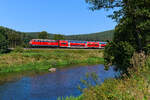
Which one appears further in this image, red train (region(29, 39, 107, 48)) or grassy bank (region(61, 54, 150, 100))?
red train (region(29, 39, 107, 48))

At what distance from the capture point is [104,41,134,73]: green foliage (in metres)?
15.0

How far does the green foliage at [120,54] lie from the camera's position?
1498cm

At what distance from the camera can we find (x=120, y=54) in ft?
53.4

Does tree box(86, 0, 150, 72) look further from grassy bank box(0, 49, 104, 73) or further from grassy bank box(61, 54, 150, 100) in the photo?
grassy bank box(0, 49, 104, 73)

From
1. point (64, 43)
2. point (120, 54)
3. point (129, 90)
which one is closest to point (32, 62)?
point (64, 43)

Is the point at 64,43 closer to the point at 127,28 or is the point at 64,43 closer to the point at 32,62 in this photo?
the point at 32,62

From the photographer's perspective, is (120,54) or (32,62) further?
(32,62)

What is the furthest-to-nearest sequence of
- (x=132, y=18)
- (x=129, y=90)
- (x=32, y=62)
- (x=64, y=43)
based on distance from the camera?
(x=64, y=43) → (x=32, y=62) → (x=132, y=18) → (x=129, y=90)

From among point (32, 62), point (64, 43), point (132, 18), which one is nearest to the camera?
point (132, 18)

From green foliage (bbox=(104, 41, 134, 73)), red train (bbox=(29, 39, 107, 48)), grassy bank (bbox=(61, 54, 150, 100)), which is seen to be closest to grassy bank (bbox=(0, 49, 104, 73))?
red train (bbox=(29, 39, 107, 48))

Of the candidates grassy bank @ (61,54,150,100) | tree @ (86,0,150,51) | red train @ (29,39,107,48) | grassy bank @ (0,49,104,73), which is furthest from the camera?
red train @ (29,39,107,48)

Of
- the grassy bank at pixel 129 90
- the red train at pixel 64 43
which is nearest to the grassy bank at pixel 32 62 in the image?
the red train at pixel 64 43

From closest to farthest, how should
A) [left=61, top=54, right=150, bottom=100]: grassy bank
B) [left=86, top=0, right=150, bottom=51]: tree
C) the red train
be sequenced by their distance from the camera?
1. [left=61, top=54, right=150, bottom=100]: grassy bank
2. [left=86, top=0, right=150, bottom=51]: tree
3. the red train

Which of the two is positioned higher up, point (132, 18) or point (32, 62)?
point (132, 18)
